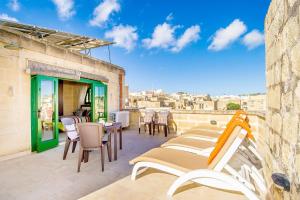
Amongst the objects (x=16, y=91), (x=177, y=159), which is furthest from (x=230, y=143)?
(x=16, y=91)

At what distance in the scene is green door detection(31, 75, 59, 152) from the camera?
15.5 ft

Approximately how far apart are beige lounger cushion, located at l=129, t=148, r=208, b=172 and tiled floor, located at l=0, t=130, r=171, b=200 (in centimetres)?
105

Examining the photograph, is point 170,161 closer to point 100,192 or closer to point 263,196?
point 100,192

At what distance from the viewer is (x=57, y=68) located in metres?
5.42

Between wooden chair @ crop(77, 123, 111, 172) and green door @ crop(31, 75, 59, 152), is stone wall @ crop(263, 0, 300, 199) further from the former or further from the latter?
green door @ crop(31, 75, 59, 152)

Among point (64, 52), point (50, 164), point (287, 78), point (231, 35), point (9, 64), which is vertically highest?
point (231, 35)

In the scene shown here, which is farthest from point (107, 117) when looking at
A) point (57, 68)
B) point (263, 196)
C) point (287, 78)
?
point (287, 78)

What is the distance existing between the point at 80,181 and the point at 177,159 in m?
1.73

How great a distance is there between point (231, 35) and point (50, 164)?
22.1 m

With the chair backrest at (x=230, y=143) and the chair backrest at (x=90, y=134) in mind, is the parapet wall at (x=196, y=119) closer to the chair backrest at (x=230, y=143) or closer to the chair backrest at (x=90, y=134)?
the chair backrest at (x=90, y=134)

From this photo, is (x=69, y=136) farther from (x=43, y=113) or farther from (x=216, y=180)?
(x=216, y=180)

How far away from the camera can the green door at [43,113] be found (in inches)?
186

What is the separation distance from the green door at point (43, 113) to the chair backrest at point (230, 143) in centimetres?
468

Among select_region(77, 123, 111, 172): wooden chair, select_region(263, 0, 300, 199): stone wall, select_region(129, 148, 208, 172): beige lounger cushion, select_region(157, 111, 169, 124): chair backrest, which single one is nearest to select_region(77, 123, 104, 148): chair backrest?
select_region(77, 123, 111, 172): wooden chair
